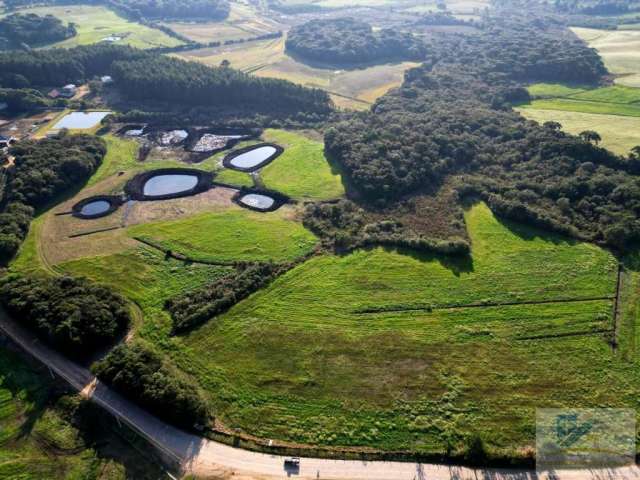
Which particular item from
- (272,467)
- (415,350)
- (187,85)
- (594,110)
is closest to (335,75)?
(187,85)

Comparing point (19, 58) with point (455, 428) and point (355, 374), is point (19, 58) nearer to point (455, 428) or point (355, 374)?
point (355, 374)

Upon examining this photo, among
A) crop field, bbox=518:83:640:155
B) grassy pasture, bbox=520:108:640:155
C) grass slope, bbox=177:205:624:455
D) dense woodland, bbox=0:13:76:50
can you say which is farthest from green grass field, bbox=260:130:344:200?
dense woodland, bbox=0:13:76:50

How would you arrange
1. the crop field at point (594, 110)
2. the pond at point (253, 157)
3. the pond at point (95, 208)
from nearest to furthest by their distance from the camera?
the pond at point (95, 208) < the pond at point (253, 157) < the crop field at point (594, 110)

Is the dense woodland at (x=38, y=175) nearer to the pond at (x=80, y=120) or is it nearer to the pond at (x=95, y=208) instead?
the pond at (x=95, y=208)

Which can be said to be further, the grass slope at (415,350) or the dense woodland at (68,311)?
the dense woodland at (68,311)

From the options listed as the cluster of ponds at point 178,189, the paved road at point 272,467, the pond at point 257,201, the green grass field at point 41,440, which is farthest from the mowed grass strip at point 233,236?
the paved road at point 272,467

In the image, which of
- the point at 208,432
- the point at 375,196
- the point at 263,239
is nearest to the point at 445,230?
the point at 375,196

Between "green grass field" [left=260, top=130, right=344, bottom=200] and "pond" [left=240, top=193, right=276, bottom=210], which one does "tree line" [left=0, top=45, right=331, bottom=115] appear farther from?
"pond" [left=240, top=193, right=276, bottom=210]
